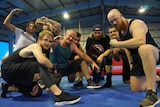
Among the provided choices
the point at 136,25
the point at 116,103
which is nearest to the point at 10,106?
the point at 116,103

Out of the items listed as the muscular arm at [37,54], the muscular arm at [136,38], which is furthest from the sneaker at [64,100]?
the muscular arm at [136,38]

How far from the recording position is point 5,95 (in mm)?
2094

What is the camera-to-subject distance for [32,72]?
78.8 inches

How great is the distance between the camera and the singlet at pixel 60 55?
2.58m

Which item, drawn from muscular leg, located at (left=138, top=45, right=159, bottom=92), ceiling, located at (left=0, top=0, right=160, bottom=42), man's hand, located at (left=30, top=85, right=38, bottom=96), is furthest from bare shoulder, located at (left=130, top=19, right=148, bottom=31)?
ceiling, located at (left=0, top=0, right=160, bottom=42)

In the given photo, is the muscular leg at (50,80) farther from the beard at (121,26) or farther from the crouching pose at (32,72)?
the beard at (121,26)

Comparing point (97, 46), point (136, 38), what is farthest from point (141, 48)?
point (97, 46)

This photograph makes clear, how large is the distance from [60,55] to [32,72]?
67 centimetres

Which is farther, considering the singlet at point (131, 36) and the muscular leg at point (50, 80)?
the singlet at point (131, 36)

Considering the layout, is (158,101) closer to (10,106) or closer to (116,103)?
(116,103)

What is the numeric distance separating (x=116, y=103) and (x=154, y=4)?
993 cm

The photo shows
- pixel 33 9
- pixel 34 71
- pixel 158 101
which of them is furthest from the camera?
pixel 33 9

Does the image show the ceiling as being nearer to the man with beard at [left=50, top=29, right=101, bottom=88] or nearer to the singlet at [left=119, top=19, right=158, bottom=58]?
the man with beard at [left=50, top=29, right=101, bottom=88]

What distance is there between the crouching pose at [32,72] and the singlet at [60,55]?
0.51 metres
